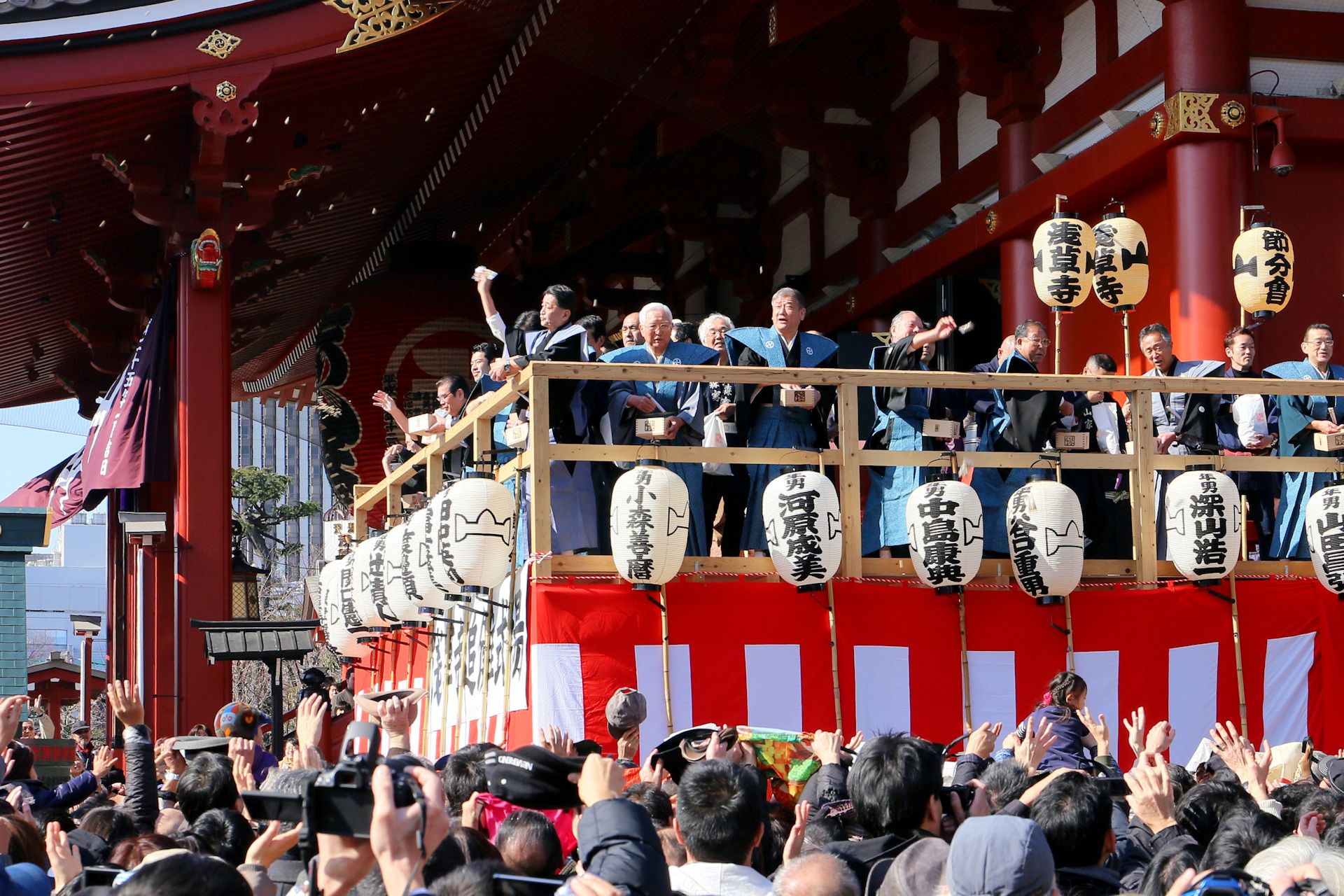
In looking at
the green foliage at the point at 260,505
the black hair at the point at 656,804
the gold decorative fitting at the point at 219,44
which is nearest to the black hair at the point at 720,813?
the black hair at the point at 656,804

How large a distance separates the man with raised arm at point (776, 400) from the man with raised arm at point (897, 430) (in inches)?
11.5

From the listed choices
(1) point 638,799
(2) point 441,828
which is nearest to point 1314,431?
(1) point 638,799

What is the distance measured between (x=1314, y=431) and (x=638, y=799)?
5.39 meters

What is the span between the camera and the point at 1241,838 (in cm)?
323

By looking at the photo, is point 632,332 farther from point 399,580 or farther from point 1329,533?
point 1329,533

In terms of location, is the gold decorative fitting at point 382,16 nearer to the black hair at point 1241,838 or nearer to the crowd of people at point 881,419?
the crowd of people at point 881,419

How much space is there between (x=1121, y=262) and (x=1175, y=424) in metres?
1.40

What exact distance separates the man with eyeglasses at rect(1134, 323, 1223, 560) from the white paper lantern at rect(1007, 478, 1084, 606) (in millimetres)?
731

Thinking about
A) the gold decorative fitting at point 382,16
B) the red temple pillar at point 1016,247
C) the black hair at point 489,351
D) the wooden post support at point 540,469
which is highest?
the gold decorative fitting at point 382,16

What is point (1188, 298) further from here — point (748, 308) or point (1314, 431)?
point (748, 308)

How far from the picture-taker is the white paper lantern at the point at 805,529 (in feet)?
21.9

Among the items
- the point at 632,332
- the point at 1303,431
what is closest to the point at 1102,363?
the point at 1303,431

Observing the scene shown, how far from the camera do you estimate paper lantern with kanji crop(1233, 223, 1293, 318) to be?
28.5ft

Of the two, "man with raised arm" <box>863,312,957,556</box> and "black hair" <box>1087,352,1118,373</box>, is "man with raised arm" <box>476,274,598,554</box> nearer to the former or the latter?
"man with raised arm" <box>863,312,957,556</box>
